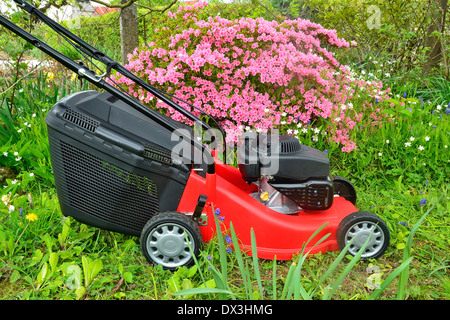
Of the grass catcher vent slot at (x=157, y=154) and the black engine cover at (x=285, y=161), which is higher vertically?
the grass catcher vent slot at (x=157, y=154)

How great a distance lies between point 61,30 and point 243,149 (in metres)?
1.12

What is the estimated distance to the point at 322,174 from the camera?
6.53ft

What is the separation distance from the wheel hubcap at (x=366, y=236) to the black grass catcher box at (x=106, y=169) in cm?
87

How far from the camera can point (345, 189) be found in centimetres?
243

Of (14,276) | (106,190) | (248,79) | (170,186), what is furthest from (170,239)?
(248,79)

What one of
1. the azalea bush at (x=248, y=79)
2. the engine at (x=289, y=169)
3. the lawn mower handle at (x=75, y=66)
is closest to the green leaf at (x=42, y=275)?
the lawn mower handle at (x=75, y=66)

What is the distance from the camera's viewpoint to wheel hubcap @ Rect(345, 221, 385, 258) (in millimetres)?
1965

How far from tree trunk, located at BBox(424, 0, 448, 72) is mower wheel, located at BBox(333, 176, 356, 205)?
2662mm

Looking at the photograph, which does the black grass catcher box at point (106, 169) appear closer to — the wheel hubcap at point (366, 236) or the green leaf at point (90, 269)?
the green leaf at point (90, 269)

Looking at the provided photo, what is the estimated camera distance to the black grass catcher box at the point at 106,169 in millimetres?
1804

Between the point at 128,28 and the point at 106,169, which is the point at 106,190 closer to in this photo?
the point at 106,169

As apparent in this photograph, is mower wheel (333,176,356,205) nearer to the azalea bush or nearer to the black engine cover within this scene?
the black engine cover

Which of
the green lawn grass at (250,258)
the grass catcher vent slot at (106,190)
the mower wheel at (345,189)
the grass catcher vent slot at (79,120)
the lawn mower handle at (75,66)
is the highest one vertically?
the lawn mower handle at (75,66)
